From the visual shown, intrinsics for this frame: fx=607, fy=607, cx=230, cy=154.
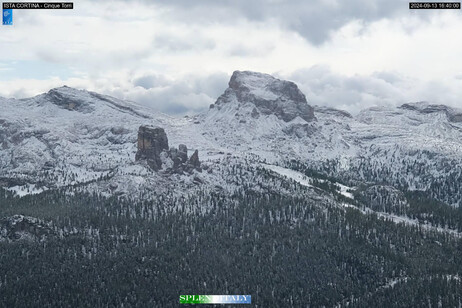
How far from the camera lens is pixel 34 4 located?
6678 inches

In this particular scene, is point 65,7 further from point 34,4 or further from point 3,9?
point 3,9

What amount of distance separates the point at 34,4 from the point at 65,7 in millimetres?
9990

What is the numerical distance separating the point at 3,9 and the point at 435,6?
12242cm

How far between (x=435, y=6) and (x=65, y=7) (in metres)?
103

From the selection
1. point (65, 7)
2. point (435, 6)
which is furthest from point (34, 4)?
point (435, 6)

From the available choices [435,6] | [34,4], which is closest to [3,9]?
[34,4]

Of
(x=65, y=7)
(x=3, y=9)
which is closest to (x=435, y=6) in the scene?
(x=65, y=7)

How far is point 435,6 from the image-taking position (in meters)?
170

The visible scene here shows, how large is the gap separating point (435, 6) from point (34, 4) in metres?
112

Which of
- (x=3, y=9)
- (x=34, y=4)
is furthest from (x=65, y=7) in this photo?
(x=3, y=9)

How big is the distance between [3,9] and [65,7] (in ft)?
68.0

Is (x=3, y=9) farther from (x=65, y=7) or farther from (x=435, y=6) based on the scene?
(x=435, y=6)

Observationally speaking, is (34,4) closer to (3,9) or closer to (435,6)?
(3,9)

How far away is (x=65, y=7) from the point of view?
167m
